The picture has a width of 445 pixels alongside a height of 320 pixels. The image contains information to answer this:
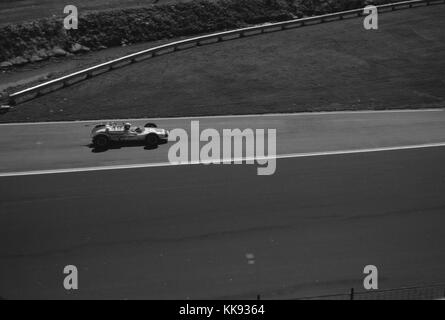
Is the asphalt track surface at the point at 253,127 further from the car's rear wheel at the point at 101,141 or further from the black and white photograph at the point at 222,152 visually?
the car's rear wheel at the point at 101,141

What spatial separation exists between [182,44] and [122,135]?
10.9m

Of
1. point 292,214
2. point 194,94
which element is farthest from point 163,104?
point 292,214

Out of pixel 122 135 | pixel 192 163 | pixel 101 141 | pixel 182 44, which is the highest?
pixel 182 44

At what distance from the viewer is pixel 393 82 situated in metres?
24.8

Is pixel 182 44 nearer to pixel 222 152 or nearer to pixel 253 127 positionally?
pixel 253 127

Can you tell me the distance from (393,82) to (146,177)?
1456 centimetres

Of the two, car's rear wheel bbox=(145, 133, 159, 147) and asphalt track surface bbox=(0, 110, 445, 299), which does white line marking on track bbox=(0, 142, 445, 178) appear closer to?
asphalt track surface bbox=(0, 110, 445, 299)

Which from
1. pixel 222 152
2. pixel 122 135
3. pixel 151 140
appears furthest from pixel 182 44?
pixel 222 152

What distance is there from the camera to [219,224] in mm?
13203

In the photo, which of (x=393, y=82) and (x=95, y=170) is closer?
(x=95, y=170)

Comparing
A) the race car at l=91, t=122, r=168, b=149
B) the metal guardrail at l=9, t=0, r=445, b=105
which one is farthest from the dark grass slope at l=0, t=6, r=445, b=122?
the race car at l=91, t=122, r=168, b=149

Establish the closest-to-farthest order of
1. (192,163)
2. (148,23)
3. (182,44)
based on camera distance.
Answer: (192,163) < (182,44) < (148,23)

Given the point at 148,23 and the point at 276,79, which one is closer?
the point at 276,79
